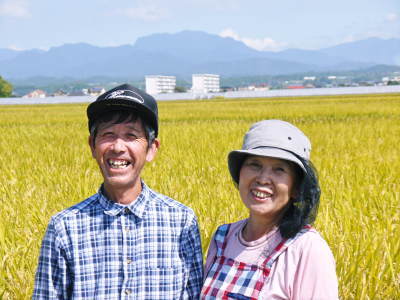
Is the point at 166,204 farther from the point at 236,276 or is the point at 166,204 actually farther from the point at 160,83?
the point at 160,83

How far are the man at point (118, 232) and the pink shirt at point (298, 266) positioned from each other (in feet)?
0.63

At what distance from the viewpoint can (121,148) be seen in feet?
4.28

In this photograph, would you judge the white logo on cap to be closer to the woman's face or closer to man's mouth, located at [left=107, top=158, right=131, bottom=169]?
man's mouth, located at [left=107, top=158, right=131, bottom=169]

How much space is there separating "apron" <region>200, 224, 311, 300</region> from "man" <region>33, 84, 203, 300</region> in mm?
95

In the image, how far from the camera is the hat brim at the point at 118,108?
1288 millimetres

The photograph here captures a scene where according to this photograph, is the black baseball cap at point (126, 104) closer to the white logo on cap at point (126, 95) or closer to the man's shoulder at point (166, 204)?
the white logo on cap at point (126, 95)

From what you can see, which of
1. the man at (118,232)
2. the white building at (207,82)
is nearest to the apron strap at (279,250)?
the man at (118,232)

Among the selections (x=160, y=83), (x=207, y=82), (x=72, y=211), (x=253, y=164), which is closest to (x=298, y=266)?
(x=253, y=164)

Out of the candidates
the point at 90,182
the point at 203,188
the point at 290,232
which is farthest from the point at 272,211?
the point at 90,182

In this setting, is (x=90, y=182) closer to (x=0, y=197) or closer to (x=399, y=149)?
(x=0, y=197)

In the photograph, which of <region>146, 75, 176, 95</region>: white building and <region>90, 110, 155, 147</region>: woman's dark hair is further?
<region>146, 75, 176, 95</region>: white building

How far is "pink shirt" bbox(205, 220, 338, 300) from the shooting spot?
114 cm

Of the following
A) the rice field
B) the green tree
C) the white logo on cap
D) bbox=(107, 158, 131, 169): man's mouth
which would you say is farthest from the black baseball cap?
the green tree

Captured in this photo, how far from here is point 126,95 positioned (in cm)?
128
